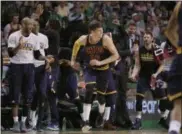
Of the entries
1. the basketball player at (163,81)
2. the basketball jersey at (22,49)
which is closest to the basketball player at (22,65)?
the basketball jersey at (22,49)

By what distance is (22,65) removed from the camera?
1155 cm

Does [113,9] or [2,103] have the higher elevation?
[113,9]

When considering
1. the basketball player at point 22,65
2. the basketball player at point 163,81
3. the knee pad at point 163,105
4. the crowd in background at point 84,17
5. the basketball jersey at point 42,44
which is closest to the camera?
the basketball player at point 22,65

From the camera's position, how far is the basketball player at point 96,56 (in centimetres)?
1185

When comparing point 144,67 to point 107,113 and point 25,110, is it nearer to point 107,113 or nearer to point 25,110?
point 107,113

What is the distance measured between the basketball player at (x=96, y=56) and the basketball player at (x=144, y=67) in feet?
3.40

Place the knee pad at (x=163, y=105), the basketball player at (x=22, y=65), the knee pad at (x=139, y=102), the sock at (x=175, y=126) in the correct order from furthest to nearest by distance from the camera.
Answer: the knee pad at (x=163, y=105) → the knee pad at (x=139, y=102) → the basketball player at (x=22, y=65) → the sock at (x=175, y=126)

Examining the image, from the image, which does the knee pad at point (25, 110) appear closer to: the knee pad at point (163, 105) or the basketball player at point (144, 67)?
the basketball player at point (144, 67)

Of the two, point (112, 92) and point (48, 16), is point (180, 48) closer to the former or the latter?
point (112, 92)

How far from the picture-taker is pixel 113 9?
17.8 m

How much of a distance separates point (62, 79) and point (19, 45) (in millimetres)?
1574

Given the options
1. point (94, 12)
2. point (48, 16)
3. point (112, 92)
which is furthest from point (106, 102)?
point (94, 12)

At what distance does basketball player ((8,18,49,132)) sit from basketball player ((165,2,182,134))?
16.9 ft

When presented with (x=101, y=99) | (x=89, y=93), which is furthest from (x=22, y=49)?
(x=101, y=99)
